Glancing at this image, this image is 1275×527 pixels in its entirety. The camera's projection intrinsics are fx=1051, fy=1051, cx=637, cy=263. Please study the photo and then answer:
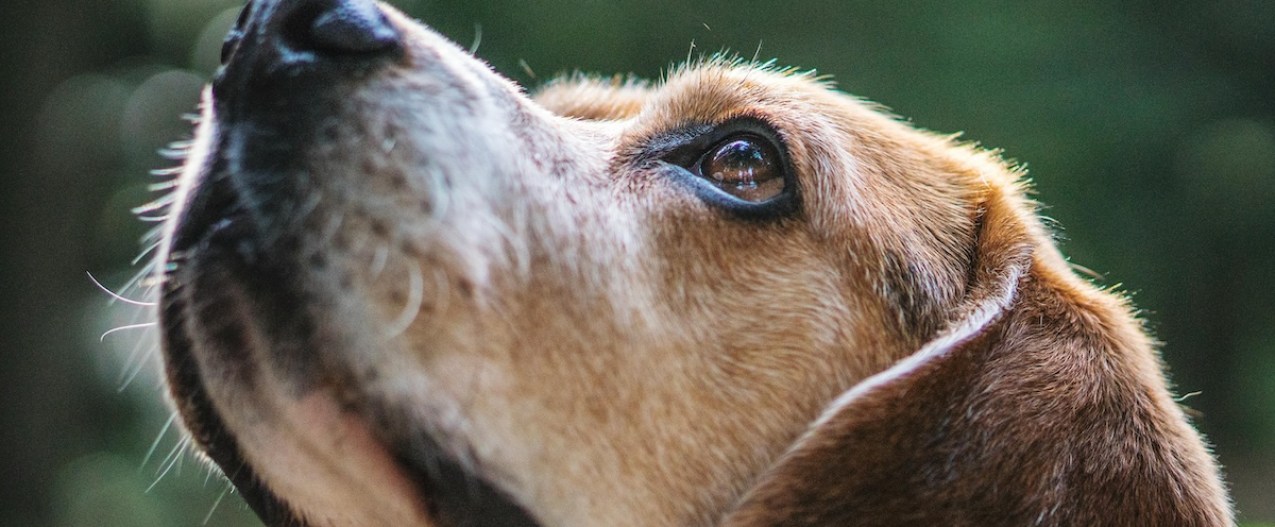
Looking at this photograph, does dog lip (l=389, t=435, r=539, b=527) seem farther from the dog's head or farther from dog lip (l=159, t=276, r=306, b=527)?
dog lip (l=159, t=276, r=306, b=527)

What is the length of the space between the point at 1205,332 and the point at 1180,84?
3383mm

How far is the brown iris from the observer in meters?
2.87

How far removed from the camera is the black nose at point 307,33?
238 centimetres

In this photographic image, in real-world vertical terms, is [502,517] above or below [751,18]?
below

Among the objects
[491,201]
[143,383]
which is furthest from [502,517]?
[143,383]

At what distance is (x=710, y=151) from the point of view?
118 inches

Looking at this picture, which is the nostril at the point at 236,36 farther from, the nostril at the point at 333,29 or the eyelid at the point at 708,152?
the eyelid at the point at 708,152

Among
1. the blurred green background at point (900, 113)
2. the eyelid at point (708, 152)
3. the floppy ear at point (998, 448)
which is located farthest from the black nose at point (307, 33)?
the blurred green background at point (900, 113)

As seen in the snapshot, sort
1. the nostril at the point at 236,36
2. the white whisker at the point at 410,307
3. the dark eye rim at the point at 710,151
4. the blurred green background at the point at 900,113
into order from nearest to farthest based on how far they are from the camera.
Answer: the white whisker at the point at 410,307
the nostril at the point at 236,36
the dark eye rim at the point at 710,151
the blurred green background at the point at 900,113

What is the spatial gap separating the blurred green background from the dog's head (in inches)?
212

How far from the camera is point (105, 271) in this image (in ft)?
38.5

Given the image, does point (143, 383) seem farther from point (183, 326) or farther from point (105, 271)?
point (183, 326)

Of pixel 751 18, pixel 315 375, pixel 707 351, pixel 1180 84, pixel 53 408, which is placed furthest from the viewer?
pixel 1180 84

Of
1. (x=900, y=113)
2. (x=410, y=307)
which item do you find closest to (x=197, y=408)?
(x=410, y=307)
